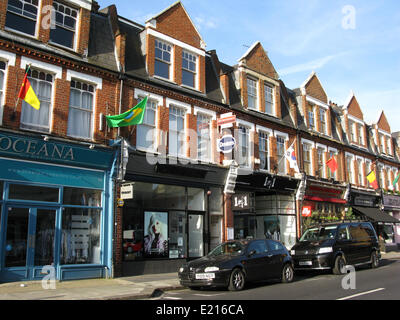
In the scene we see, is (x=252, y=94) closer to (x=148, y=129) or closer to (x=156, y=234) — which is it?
(x=148, y=129)

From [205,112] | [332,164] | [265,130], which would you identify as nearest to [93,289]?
[205,112]

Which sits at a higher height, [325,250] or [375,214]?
[375,214]

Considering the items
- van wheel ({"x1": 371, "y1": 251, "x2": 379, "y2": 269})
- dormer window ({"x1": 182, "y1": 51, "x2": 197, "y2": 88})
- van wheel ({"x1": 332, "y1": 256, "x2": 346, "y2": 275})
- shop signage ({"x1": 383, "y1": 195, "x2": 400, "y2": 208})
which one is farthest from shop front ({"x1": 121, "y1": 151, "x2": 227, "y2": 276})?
shop signage ({"x1": 383, "y1": 195, "x2": 400, "y2": 208})

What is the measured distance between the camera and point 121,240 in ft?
47.8

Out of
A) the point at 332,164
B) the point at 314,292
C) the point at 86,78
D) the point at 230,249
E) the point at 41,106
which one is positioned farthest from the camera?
the point at 332,164

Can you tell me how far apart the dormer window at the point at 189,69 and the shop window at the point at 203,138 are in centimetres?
162

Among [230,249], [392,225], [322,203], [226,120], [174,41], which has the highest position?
[174,41]

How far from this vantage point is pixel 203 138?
60.8ft

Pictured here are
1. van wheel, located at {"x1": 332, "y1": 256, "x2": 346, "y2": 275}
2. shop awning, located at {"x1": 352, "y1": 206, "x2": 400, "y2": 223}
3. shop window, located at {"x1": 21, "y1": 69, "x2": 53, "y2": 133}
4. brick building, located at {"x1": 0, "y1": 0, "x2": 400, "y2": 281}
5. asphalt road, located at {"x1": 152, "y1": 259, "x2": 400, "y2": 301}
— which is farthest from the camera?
shop awning, located at {"x1": 352, "y1": 206, "x2": 400, "y2": 223}

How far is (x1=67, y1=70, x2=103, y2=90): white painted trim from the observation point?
1423cm

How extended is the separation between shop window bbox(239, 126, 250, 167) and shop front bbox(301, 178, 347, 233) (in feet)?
17.4

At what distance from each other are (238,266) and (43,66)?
949cm

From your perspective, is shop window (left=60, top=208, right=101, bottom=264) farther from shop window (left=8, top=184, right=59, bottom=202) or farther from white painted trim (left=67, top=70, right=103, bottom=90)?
white painted trim (left=67, top=70, right=103, bottom=90)

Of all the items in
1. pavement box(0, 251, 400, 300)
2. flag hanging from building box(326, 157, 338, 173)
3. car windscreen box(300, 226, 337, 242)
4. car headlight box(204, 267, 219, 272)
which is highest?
flag hanging from building box(326, 157, 338, 173)
